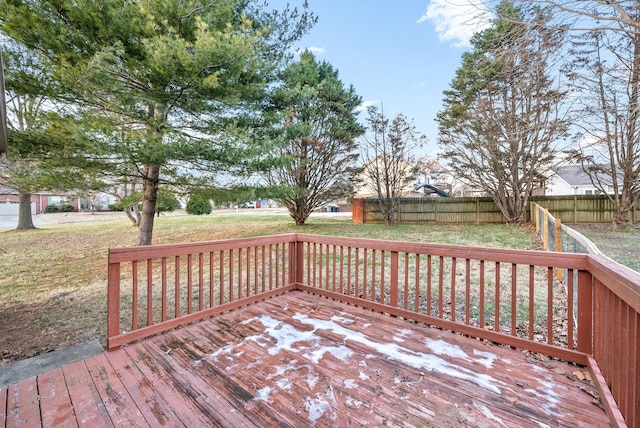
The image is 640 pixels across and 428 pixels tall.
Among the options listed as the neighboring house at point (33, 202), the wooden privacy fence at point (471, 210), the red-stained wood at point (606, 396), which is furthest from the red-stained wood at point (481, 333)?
the neighboring house at point (33, 202)

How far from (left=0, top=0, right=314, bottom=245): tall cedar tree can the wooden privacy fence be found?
8079 mm

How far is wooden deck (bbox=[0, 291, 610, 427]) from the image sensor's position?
5.15 ft

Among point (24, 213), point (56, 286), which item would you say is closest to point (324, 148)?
point (56, 286)

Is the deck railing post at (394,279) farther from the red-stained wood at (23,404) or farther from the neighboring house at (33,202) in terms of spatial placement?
the neighboring house at (33,202)

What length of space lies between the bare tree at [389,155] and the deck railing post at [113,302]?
9.96m

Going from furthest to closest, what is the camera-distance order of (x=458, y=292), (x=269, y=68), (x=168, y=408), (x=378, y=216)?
(x=378, y=216)
(x=269, y=68)
(x=458, y=292)
(x=168, y=408)

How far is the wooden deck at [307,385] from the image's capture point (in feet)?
5.15

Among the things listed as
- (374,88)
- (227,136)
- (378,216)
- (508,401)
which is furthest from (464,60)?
(508,401)

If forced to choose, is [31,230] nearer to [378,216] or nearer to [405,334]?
[378,216]

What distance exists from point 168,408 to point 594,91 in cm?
737

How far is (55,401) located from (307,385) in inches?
60.0

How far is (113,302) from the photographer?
89.4 inches

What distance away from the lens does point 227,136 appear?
5.10 metres

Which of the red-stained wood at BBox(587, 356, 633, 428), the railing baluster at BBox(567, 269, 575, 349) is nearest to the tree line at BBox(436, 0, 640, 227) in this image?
the railing baluster at BBox(567, 269, 575, 349)
